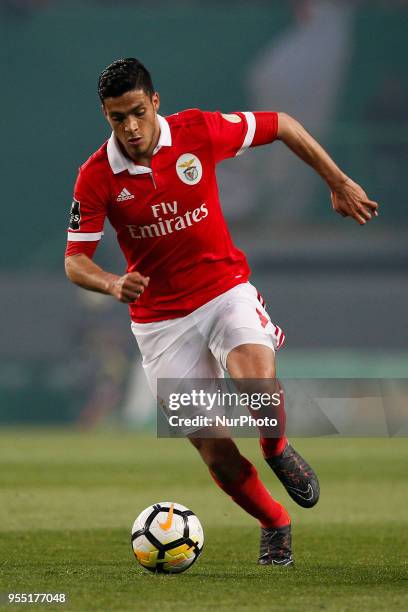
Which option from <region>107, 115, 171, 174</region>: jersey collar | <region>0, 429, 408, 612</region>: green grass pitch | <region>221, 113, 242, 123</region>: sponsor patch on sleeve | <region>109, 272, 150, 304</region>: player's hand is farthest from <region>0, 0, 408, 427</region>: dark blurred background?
<region>109, 272, 150, 304</region>: player's hand

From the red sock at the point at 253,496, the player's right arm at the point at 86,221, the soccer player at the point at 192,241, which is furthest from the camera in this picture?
the red sock at the point at 253,496

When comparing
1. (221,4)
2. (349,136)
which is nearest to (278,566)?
(349,136)

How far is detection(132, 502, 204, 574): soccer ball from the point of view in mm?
5195

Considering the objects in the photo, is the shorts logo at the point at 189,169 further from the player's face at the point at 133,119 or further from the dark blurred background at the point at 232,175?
the dark blurred background at the point at 232,175

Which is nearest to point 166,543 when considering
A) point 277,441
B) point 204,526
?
point 277,441

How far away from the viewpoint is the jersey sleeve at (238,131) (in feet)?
18.2

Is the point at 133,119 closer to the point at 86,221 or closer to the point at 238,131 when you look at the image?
the point at 86,221

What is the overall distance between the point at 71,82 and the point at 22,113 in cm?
120

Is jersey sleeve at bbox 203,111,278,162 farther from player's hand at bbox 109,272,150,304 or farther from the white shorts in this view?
player's hand at bbox 109,272,150,304

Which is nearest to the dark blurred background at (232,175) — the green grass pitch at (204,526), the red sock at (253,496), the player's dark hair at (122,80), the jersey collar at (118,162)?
the green grass pitch at (204,526)

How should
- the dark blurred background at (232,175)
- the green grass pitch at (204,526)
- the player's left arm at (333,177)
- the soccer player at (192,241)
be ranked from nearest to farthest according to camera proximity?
1. the green grass pitch at (204,526)
2. the soccer player at (192,241)
3. the player's left arm at (333,177)
4. the dark blurred background at (232,175)

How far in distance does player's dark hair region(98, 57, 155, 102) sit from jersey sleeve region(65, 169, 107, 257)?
1.19ft

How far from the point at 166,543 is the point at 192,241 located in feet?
4.18

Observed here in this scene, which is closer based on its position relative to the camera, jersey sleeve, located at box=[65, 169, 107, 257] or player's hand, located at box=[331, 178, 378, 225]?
jersey sleeve, located at box=[65, 169, 107, 257]
